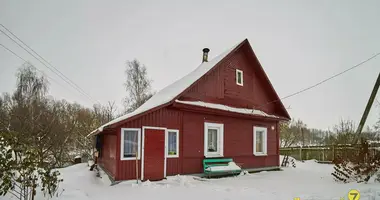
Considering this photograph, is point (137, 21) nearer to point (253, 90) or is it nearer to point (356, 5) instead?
point (253, 90)

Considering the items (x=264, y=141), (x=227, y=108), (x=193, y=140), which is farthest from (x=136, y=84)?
(x=193, y=140)

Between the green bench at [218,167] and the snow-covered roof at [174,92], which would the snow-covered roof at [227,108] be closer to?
the snow-covered roof at [174,92]

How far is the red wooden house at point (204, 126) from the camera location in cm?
894

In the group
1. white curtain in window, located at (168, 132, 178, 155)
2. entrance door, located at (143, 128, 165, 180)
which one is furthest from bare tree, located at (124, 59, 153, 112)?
entrance door, located at (143, 128, 165, 180)

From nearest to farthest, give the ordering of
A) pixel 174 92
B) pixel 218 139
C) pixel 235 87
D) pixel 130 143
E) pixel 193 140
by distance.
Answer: pixel 130 143
pixel 193 140
pixel 174 92
pixel 218 139
pixel 235 87

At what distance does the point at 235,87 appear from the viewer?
12453 millimetres

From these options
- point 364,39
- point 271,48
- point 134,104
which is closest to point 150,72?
point 134,104

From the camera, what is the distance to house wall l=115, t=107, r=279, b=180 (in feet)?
29.2

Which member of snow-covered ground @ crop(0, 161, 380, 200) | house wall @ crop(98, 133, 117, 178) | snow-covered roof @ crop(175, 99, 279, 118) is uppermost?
snow-covered roof @ crop(175, 99, 279, 118)

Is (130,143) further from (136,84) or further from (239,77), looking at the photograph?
(136,84)

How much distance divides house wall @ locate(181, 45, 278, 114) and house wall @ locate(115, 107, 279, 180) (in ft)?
2.85

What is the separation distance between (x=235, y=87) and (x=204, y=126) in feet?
9.62

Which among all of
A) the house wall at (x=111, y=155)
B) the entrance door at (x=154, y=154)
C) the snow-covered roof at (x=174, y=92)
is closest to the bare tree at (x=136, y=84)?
the house wall at (x=111, y=155)

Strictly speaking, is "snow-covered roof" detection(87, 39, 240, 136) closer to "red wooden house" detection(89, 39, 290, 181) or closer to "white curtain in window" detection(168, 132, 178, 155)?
"red wooden house" detection(89, 39, 290, 181)
